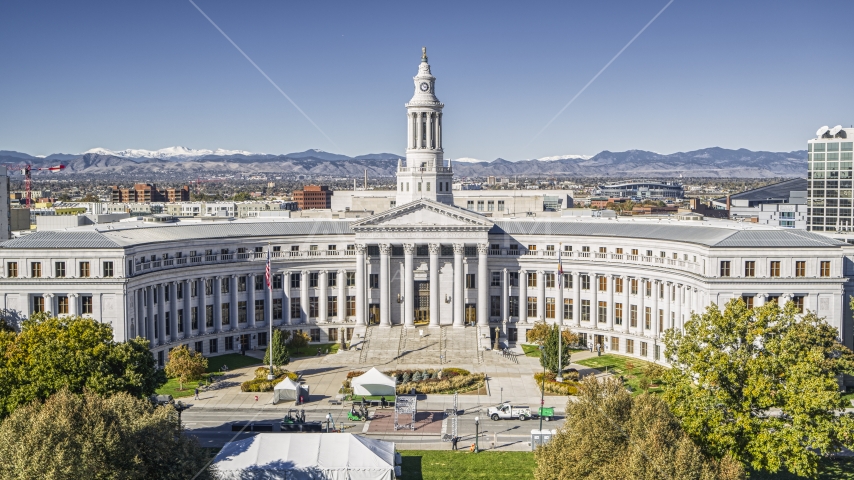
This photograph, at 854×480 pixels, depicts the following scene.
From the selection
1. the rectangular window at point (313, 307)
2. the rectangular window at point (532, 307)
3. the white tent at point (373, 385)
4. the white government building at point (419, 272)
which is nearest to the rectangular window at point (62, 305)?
the white government building at point (419, 272)

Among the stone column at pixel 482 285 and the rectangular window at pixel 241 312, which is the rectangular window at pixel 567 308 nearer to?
the stone column at pixel 482 285

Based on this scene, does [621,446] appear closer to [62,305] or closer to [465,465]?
[465,465]

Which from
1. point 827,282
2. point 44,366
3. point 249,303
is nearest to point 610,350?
point 827,282

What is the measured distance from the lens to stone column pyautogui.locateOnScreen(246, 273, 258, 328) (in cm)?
12306

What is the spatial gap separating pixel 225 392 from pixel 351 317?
106ft

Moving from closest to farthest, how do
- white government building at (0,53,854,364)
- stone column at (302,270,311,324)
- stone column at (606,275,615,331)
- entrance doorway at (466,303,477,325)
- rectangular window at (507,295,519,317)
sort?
white government building at (0,53,854,364) < stone column at (606,275,615,331) < stone column at (302,270,311,324) < entrance doorway at (466,303,477,325) < rectangular window at (507,295,519,317)

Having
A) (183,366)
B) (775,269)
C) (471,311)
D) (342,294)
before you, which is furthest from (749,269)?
(183,366)

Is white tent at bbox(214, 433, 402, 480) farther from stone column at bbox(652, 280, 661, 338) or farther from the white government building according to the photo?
stone column at bbox(652, 280, 661, 338)

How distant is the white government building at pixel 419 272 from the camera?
338 ft

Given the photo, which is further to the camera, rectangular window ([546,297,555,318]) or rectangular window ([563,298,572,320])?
rectangular window ([546,297,555,318])

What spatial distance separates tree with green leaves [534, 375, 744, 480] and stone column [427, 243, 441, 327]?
63.3m

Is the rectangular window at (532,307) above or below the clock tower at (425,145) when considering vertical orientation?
below

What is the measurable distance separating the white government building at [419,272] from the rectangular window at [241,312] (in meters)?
0.21

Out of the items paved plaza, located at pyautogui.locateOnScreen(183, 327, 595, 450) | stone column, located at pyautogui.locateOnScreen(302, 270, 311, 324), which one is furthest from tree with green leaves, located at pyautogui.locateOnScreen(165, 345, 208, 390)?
stone column, located at pyautogui.locateOnScreen(302, 270, 311, 324)
